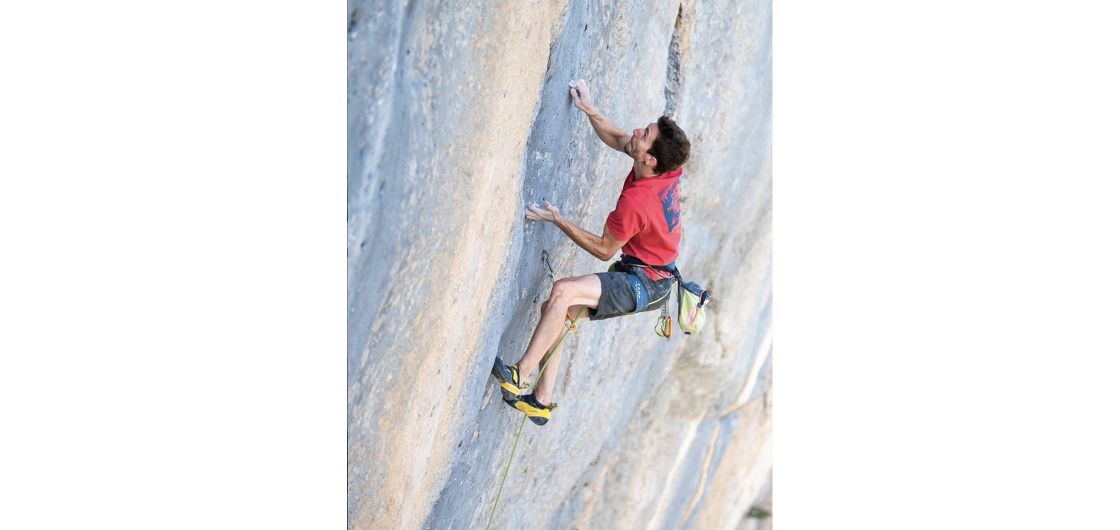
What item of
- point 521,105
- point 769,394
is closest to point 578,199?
point 521,105

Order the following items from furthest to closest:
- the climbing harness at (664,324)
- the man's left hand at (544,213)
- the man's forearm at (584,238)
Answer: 1. the climbing harness at (664,324)
2. the man's forearm at (584,238)
3. the man's left hand at (544,213)

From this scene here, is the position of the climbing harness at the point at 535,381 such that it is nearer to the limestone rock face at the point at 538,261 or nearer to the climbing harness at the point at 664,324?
the limestone rock face at the point at 538,261

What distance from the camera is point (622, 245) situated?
10.8 ft

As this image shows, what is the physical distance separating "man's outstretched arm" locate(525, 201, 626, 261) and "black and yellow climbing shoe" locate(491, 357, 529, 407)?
1.26 ft

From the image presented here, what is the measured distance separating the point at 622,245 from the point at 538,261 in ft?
0.98

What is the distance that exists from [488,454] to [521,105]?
944mm

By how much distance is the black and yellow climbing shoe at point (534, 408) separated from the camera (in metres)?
3.20

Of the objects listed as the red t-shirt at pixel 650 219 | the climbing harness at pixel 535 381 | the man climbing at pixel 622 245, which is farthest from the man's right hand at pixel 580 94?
the climbing harness at pixel 535 381

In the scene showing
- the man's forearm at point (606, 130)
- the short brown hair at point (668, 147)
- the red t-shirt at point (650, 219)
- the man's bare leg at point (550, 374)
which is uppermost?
the short brown hair at point (668, 147)

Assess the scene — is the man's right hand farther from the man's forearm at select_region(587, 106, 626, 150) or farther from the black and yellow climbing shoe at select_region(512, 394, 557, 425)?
the black and yellow climbing shoe at select_region(512, 394, 557, 425)

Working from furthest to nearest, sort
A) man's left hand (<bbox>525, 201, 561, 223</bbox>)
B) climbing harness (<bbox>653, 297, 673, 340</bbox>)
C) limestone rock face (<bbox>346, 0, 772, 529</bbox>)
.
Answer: climbing harness (<bbox>653, 297, 673, 340</bbox>), man's left hand (<bbox>525, 201, 561, 223</bbox>), limestone rock face (<bbox>346, 0, 772, 529</bbox>)

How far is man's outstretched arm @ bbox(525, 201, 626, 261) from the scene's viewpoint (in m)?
3.05

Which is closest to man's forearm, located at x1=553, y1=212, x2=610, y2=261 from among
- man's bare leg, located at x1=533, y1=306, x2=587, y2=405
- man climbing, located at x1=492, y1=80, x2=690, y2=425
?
man climbing, located at x1=492, y1=80, x2=690, y2=425
